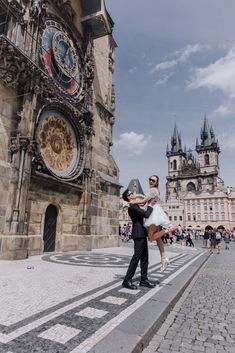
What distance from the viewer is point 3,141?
8.93m

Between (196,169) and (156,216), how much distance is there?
112784mm

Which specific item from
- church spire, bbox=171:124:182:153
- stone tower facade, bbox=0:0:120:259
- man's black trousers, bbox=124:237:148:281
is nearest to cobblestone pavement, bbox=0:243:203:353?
man's black trousers, bbox=124:237:148:281

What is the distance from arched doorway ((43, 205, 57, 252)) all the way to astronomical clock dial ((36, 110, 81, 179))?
5.31ft

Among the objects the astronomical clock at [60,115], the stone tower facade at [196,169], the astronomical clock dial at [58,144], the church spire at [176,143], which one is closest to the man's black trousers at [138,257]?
the astronomical clock at [60,115]

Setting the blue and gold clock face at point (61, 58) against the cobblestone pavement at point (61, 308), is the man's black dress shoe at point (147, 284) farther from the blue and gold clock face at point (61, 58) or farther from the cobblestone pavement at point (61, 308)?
the blue and gold clock face at point (61, 58)

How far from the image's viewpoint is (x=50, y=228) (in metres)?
10.9

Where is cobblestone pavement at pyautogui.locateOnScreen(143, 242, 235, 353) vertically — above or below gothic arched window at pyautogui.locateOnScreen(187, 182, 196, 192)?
below

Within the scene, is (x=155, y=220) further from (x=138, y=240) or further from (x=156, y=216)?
(x=138, y=240)

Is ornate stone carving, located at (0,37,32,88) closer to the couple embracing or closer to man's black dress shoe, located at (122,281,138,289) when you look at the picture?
the couple embracing

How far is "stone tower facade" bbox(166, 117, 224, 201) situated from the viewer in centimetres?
10676

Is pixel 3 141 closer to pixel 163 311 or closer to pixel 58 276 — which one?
pixel 58 276

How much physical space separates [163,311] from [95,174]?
10.6 metres

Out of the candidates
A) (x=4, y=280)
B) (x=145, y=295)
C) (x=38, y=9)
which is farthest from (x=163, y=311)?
(x=38, y=9)

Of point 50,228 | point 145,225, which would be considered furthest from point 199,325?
point 50,228
